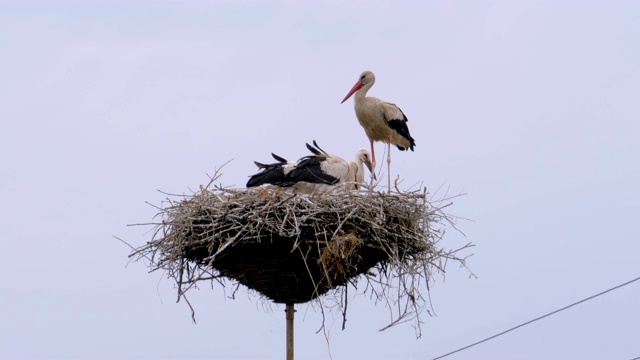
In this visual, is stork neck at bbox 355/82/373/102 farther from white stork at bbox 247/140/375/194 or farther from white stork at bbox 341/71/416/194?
white stork at bbox 247/140/375/194

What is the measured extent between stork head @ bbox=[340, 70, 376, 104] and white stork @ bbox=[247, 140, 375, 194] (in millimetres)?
1150

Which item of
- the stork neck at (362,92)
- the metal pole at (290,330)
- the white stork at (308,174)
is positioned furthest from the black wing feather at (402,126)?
the metal pole at (290,330)

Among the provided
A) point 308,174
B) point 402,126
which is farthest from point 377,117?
point 308,174

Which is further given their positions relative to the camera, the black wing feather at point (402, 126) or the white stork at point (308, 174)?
the black wing feather at point (402, 126)

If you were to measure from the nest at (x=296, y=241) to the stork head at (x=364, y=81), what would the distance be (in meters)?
2.53

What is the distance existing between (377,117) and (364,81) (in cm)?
39

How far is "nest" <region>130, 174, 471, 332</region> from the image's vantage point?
6.64 m

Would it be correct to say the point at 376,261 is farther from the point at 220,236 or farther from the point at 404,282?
the point at 220,236

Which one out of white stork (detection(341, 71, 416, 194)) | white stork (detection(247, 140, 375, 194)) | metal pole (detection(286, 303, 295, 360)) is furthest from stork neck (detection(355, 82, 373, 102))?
metal pole (detection(286, 303, 295, 360))

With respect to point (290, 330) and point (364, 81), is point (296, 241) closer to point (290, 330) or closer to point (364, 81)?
point (290, 330)

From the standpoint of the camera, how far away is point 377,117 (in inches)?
367

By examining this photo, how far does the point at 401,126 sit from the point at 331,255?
3.05m

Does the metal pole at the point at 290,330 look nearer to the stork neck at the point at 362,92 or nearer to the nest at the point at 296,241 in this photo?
the nest at the point at 296,241

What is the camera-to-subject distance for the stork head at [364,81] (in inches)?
375
